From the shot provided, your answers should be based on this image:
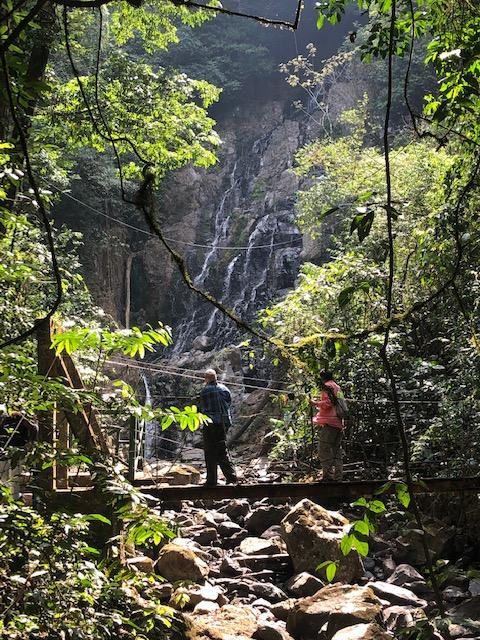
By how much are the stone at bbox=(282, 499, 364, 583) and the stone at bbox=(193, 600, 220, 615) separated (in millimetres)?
1008

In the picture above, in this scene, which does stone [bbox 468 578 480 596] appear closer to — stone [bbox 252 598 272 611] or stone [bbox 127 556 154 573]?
stone [bbox 252 598 272 611]

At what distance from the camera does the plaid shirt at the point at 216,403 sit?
18.2ft

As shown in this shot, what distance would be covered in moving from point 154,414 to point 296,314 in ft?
17.8

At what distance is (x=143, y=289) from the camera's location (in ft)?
58.7

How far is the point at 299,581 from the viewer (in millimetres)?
5023

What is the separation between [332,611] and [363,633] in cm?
52

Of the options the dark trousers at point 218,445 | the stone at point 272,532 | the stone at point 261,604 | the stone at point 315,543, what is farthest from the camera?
the stone at point 272,532

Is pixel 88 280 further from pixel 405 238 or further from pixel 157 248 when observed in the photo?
pixel 405 238

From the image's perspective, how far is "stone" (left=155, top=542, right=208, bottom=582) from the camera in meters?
5.06

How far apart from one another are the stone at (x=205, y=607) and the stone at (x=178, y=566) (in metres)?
0.42

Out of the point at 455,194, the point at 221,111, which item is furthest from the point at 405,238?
the point at 221,111

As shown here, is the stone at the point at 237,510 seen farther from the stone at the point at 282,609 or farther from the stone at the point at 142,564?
the stone at the point at 142,564

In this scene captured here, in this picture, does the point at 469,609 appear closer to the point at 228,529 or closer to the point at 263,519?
the point at 263,519

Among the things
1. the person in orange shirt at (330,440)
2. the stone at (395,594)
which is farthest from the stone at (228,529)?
the stone at (395,594)
